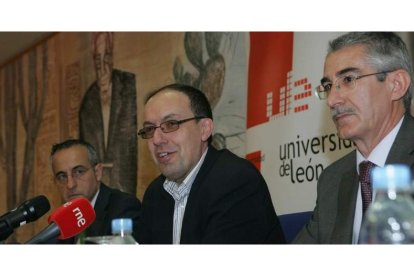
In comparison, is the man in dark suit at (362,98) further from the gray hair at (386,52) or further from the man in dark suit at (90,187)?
the man in dark suit at (90,187)

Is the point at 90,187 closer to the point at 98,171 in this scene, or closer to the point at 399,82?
the point at 98,171

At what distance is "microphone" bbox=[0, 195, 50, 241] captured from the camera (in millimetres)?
1703

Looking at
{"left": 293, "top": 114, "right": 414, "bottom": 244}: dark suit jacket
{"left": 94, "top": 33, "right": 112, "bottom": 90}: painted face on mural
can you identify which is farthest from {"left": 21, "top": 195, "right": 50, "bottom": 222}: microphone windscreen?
{"left": 94, "top": 33, "right": 112, "bottom": 90}: painted face on mural

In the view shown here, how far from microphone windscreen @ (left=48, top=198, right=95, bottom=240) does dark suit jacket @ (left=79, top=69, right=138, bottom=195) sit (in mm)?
2404

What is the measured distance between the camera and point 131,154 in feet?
14.5

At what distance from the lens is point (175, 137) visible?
2.86 metres

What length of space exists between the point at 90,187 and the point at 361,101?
5.57 feet

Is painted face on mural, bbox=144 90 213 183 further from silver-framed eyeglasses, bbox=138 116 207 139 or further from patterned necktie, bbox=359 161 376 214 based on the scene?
patterned necktie, bbox=359 161 376 214

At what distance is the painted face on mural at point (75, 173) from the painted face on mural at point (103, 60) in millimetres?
716

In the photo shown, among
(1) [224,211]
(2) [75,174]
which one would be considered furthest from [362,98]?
(2) [75,174]
